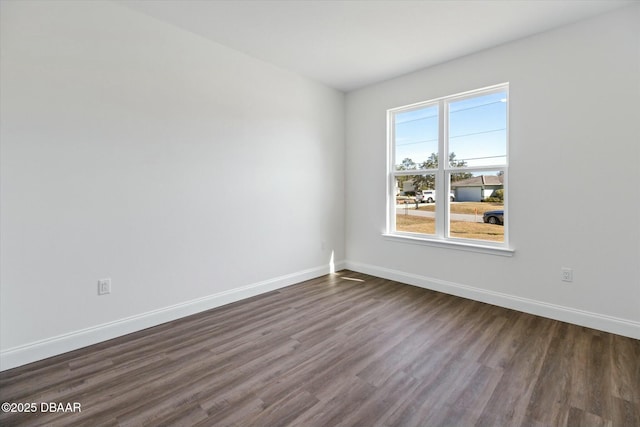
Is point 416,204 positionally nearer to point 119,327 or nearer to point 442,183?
point 442,183

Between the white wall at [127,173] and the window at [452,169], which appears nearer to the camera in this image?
the white wall at [127,173]

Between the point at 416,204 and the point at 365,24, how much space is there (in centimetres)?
229

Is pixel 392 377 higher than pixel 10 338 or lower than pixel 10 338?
lower

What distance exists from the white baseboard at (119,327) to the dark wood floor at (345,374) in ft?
0.22

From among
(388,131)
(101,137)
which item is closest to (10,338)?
(101,137)

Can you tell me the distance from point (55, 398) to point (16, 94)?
205 centimetres

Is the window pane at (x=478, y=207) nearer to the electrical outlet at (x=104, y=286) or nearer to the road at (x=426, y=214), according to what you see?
the road at (x=426, y=214)

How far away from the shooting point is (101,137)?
2473 millimetres

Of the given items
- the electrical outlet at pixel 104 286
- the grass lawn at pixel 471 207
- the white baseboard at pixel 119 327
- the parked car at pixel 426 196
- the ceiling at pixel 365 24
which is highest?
the ceiling at pixel 365 24

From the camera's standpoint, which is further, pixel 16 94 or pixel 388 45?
pixel 388 45

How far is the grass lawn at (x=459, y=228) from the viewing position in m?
3.40

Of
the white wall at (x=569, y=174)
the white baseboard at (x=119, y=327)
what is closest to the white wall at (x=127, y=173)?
the white baseboard at (x=119, y=327)

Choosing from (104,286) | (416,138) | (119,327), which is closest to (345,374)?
(119,327)

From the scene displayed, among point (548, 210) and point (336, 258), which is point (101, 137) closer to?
point (336, 258)
